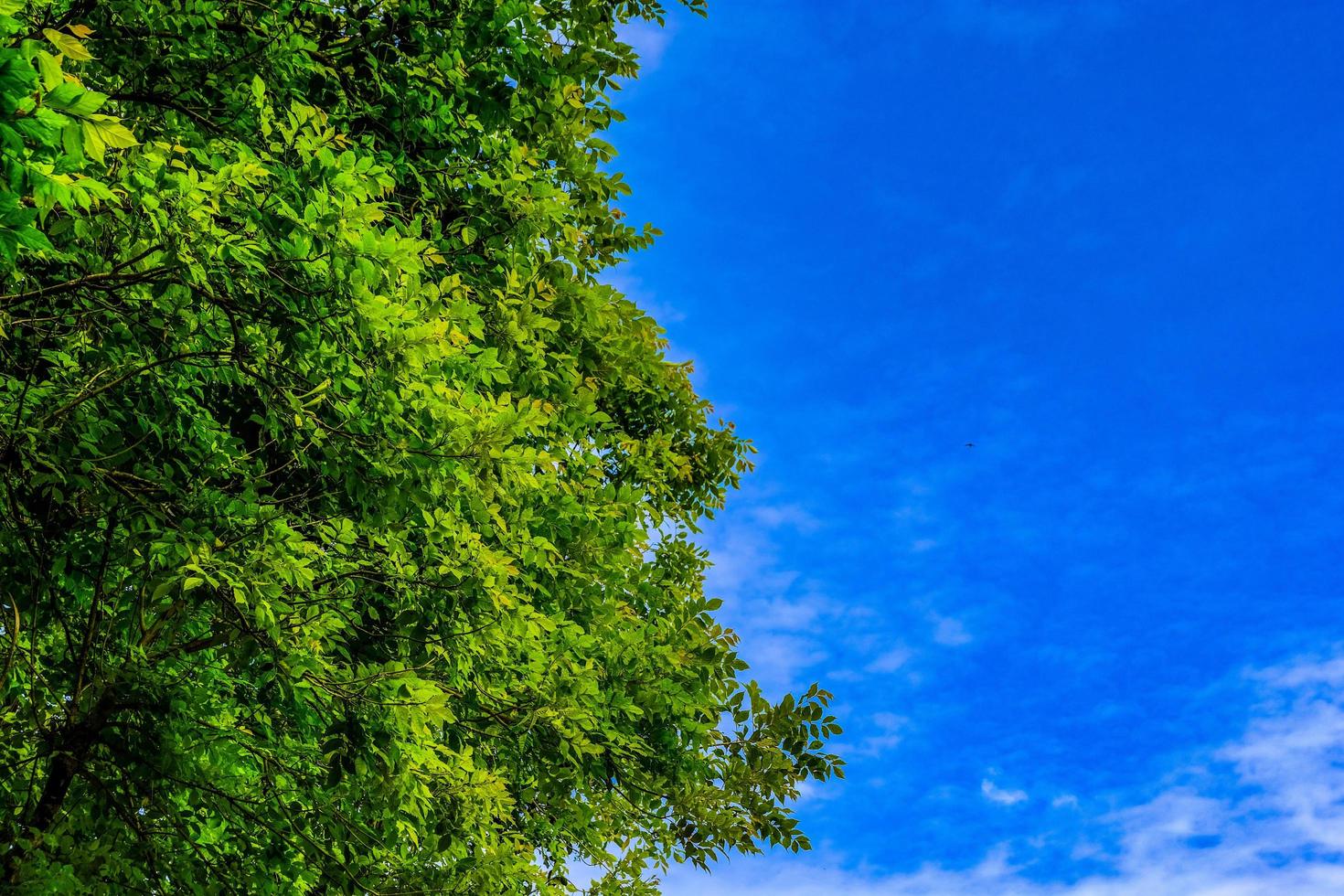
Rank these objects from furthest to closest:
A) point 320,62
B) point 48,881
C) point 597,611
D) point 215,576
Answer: point 597,611 → point 320,62 → point 48,881 → point 215,576

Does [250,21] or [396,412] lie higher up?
[250,21]

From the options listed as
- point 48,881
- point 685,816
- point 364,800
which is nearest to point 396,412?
point 364,800

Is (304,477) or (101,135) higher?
(304,477)

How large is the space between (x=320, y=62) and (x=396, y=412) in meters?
4.76

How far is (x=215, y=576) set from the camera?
6000mm

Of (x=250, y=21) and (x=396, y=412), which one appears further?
(x=250, y=21)

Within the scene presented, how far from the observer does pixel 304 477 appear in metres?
8.19

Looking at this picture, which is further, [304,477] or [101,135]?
[304,477]

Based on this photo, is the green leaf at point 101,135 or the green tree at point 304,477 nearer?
the green leaf at point 101,135

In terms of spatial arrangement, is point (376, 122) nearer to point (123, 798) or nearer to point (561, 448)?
point (561, 448)

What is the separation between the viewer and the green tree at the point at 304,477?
19.5ft

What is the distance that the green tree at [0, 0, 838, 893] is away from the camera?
19.5ft

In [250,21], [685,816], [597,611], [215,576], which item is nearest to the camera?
[215,576]

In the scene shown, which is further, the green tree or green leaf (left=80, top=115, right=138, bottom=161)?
the green tree
